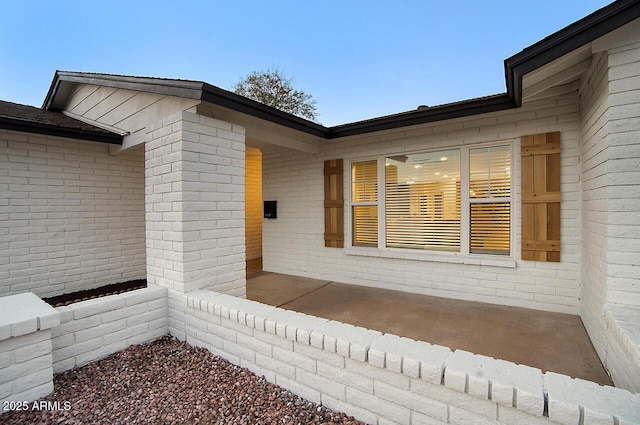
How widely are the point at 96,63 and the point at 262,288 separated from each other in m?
13.3

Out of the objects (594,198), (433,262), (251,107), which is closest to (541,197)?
(594,198)

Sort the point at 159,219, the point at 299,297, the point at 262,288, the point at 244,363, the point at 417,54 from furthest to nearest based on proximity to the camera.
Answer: the point at 417,54 → the point at 262,288 → the point at 299,297 → the point at 159,219 → the point at 244,363

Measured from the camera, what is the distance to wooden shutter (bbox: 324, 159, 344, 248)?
16.7 ft

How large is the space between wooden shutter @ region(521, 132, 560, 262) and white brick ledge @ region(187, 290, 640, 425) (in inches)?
104

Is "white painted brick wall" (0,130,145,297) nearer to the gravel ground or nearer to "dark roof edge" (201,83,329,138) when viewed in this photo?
the gravel ground

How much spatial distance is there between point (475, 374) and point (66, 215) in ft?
17.7

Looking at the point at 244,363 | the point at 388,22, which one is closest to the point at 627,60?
the point at 244,363

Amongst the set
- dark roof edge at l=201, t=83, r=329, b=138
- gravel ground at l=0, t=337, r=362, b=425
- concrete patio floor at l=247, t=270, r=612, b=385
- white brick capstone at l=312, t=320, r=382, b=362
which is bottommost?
gravel ground at l=0, t=337, r=362, b=425

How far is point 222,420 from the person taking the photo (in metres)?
1.79

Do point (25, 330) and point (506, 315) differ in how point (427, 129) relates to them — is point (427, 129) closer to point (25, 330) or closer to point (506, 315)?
point (506, 315)

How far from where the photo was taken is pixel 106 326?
Answer: 2557mm

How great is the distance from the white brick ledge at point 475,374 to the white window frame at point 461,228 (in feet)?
8.83

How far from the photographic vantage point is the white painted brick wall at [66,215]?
12.7ft

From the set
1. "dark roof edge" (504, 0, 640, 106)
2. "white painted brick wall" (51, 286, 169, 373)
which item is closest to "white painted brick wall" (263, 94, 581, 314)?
"dark roof edge" (504, 0, 640, 106)
